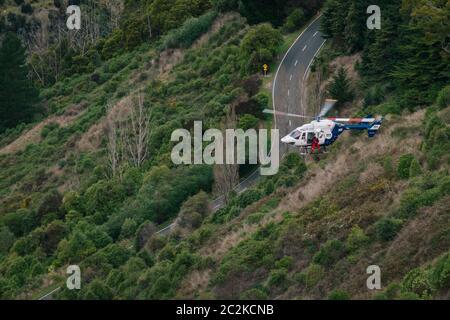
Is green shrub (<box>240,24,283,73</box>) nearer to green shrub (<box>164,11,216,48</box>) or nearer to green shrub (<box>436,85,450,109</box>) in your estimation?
green shrub (<box>164,11,216,48</box>)

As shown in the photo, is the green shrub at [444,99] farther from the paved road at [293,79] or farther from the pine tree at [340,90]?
the paved road at [293,79]

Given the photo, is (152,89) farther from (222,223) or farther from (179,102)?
(222,223)

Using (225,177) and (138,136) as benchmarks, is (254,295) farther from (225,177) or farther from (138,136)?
(138,136)

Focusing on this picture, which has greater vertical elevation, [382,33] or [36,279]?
[382,33]

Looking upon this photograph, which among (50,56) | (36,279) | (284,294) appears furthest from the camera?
(50,56)

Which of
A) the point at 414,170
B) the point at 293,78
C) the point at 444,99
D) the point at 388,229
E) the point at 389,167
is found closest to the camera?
the point at 388,229

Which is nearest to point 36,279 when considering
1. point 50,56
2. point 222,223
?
point 222,223

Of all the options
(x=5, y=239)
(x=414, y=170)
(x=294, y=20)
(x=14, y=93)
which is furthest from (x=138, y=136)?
(x=414, y=170)
